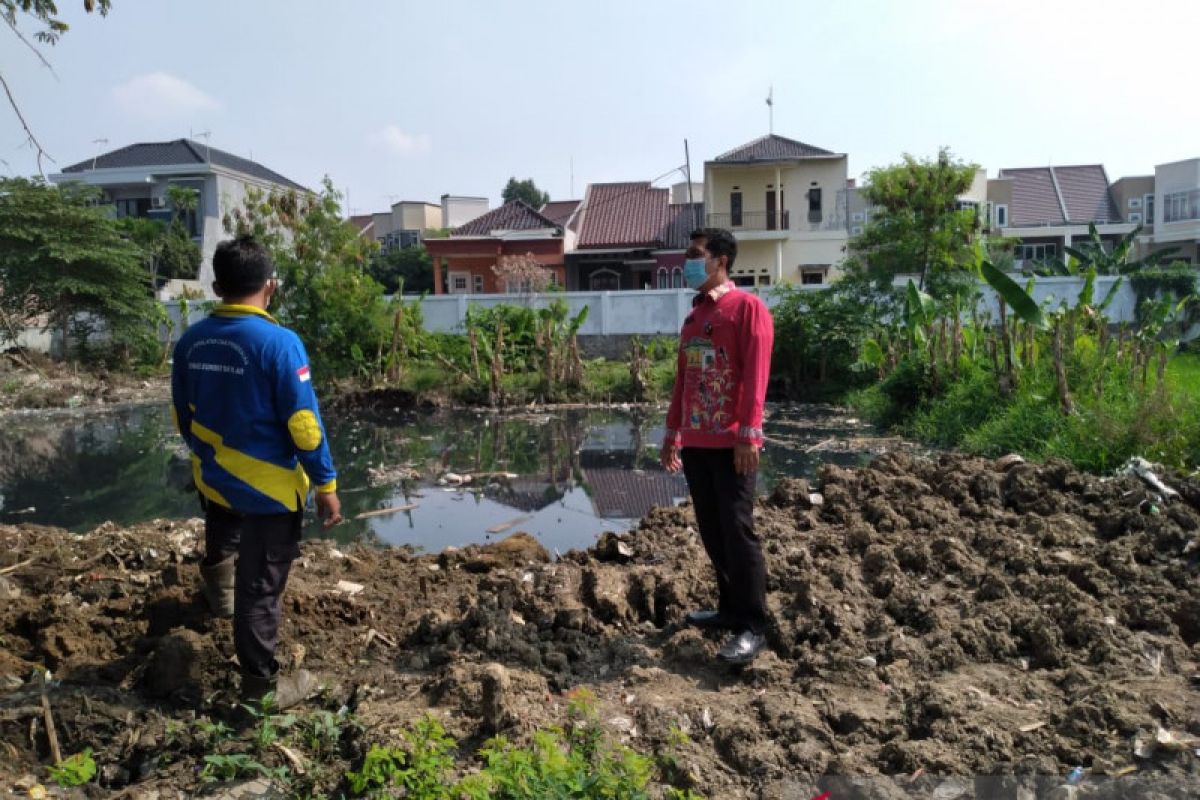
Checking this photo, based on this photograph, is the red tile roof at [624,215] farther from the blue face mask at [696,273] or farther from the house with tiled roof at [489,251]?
the blue face mask at [696,273]

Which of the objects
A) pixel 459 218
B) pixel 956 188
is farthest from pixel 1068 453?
pixel 459 218

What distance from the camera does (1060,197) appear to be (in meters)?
46.3

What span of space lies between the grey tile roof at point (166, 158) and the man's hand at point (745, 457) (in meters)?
39.8

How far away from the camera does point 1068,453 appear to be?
773cm

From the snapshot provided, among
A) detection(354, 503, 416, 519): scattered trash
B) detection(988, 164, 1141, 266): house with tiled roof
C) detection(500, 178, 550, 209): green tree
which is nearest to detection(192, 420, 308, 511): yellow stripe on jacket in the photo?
detection(354, 503, 416, 519): scattered trash

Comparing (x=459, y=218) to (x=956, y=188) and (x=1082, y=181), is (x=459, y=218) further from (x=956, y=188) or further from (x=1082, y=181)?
(x=956, y=188)

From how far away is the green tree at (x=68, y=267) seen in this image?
21.1 meters

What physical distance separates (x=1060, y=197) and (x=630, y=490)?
45363 millimetres

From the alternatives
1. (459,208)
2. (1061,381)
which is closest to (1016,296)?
(1061,381)

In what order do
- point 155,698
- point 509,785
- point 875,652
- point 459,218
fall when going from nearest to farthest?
point 509,785 → point 155,698 → point 875,652 → point 459,218

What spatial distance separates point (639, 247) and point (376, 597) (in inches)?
1403

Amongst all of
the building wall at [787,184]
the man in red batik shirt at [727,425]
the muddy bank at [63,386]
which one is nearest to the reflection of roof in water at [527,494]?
the man in red batik shirt at [727,425]

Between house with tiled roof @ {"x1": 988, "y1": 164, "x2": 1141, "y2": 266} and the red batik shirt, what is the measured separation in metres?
44.1

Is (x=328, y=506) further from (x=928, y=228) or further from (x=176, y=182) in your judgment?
(x=176, y=182)
